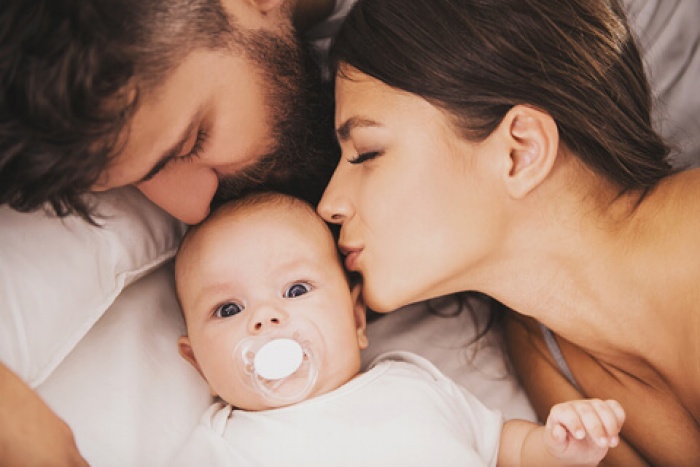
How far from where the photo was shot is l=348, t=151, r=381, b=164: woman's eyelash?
1.36m

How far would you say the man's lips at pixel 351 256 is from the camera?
1444 mm

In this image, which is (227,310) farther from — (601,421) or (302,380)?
(601,421)

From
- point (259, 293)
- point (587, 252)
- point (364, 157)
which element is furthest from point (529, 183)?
point (259, 293)

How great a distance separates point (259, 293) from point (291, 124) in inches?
15.8

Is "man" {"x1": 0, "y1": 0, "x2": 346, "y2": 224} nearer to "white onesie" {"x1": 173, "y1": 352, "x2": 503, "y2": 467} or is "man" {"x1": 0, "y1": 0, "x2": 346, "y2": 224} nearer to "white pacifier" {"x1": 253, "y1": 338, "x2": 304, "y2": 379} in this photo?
"white pacifier" {"x1": 253, "y1": 338, "x2": 304, "y2": 379}

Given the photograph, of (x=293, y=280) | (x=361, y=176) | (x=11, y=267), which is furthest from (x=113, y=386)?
(x=361, y=176)

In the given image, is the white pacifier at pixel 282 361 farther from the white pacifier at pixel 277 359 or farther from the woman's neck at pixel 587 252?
the woman's neck at pixel 587 252

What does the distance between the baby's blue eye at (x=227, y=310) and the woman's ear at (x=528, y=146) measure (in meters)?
0.60

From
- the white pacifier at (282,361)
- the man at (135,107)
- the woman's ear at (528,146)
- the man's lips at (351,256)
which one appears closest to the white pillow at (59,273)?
the man at (135,107)

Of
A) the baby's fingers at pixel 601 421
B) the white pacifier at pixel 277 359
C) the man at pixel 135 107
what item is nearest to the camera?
the man at pixel 135 107

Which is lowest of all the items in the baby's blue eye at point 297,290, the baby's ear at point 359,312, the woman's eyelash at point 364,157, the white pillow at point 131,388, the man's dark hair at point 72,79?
the white pillow at point 131,388

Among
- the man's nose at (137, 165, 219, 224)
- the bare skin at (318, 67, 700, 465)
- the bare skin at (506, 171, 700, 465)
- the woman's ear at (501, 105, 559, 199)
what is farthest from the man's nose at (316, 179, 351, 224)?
the bare skin at (506, 171, 700, 465)

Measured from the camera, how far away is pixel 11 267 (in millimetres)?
1276

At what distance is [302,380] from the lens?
1335 millimetres
